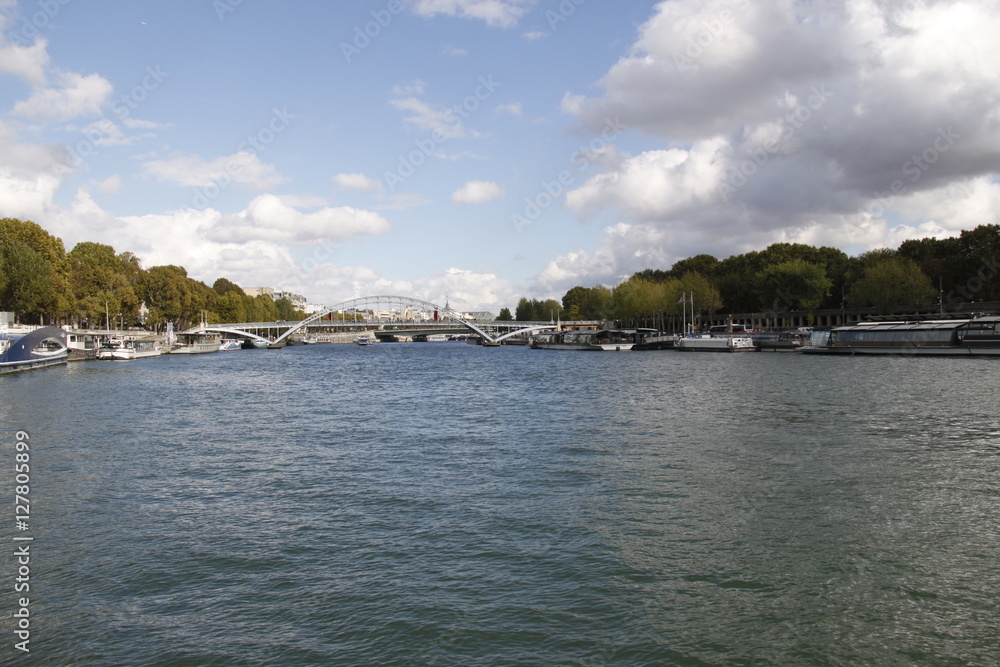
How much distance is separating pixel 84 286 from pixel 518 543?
80.6 metres

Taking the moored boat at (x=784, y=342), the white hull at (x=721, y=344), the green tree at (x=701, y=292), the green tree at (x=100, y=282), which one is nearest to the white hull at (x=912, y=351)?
the moored boat at (x=784, y=342)

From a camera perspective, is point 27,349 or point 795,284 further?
point 795,284

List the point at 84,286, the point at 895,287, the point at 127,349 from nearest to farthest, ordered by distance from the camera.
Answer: the point at 895,287 → the point at 127,349 → the point at 84,286

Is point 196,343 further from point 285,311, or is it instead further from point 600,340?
point 285,311

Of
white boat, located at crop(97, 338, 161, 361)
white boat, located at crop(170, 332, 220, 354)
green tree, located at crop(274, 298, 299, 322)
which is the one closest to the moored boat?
white boat, located at crop(97, 338, 161, 361)

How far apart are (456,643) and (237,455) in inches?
455

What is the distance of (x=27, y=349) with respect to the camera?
5228 centimetres

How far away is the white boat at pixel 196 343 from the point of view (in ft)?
308

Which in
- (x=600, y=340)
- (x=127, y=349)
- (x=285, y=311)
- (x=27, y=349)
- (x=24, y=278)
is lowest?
(x=600, y=340)

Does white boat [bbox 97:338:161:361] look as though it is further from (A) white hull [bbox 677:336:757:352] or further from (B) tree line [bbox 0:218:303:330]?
(A) white hull [bbox 677:336:757:352]

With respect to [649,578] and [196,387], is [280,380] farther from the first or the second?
[649,578]

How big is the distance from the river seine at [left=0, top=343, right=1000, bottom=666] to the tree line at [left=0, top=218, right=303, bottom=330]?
4607 cm

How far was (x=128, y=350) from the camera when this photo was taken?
240 ft

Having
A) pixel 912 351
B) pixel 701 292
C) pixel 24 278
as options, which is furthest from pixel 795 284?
pixel 24 278
